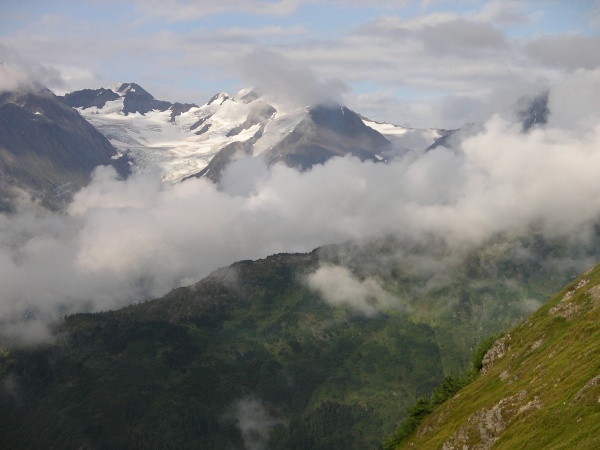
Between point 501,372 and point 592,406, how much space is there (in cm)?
8007

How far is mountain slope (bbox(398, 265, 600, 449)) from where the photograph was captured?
12125 centimetres

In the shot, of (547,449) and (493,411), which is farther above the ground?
(547,449)

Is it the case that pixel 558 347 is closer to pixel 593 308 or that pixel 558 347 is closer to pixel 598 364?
pixel 593 308

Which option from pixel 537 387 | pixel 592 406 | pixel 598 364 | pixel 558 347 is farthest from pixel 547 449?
pixel 558 347

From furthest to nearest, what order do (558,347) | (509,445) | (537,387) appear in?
(558,347) < (537,387) < (509,445)

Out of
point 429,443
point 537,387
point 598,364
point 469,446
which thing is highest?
point 598,364

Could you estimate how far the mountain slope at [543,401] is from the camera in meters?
121

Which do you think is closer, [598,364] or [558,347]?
[598,364]

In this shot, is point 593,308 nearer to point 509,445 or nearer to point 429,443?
point 429,443

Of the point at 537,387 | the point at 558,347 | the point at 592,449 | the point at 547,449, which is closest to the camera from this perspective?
the point at 592,449

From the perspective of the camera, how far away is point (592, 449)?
104562 millimetres

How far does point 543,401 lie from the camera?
14075 cm

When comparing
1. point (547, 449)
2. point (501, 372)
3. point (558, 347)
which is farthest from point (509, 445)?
point (501, 372)

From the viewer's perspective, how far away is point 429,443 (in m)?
188
